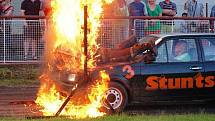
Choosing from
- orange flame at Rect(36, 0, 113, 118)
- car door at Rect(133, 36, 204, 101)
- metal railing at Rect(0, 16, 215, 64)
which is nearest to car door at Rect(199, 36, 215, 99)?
car door at Rect(133, 36, 204, 101)

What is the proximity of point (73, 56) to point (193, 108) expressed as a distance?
302 cm

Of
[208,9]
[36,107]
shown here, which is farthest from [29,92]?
[208,9]

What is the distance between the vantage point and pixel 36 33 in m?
17.8

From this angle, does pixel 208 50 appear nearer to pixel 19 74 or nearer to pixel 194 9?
pixel 19 74

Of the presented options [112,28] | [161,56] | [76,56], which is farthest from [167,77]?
[112,28]

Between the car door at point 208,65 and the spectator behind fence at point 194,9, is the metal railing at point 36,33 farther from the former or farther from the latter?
the car door at point 208,65

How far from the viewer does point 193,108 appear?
13.7 m

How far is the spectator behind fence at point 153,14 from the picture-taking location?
59.2ft

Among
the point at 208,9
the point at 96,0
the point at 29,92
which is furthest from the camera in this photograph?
the point at 208,9

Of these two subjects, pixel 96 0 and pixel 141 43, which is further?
pixel 141 43

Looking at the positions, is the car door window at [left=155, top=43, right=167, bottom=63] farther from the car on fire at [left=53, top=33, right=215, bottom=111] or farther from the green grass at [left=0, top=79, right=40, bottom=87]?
the green grass at [left=0, top=79, right=40, bottom=87]

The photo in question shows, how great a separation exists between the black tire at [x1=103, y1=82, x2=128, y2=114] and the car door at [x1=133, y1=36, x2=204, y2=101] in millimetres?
303

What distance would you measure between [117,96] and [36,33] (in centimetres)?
568

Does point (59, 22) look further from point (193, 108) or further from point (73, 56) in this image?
point (193, 108)
